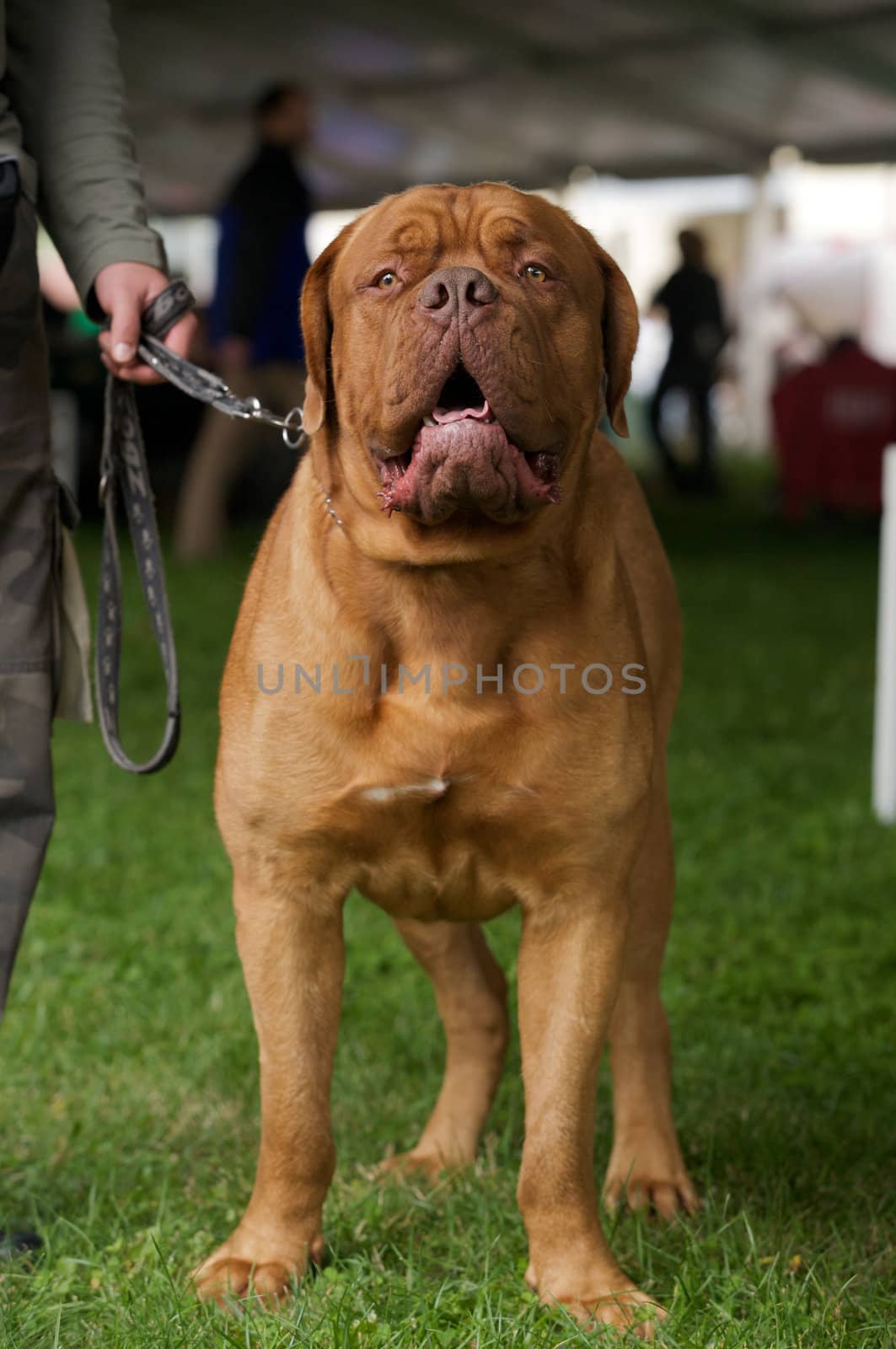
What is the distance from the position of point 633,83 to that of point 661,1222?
1536 centimetres

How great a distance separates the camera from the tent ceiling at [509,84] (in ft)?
46.4

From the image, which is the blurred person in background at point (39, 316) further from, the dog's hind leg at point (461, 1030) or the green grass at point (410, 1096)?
the dog's hind leg at point (461, 1030)

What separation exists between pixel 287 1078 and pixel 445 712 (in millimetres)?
581

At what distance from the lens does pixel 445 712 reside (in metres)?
2.19

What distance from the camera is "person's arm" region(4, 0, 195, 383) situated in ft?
7.96

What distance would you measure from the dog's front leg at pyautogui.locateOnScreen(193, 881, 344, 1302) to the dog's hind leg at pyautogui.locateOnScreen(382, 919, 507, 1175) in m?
0.45

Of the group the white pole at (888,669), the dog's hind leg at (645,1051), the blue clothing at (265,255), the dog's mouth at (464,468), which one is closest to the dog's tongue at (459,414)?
the dog's mouth at (464,468)

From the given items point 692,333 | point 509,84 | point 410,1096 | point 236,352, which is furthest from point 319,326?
point 509,84

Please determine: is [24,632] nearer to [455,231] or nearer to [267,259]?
[455,231]

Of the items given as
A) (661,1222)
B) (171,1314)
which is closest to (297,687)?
(171,1314)

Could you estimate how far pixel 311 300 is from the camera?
2.25 meters

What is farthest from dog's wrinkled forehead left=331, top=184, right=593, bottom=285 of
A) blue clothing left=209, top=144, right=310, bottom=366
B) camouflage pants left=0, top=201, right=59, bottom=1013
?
blue clothing left=209, top=144, right=310, bottom=366

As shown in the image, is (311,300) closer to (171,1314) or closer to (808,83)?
(171,1314)

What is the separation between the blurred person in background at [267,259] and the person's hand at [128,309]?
19.4 feet
